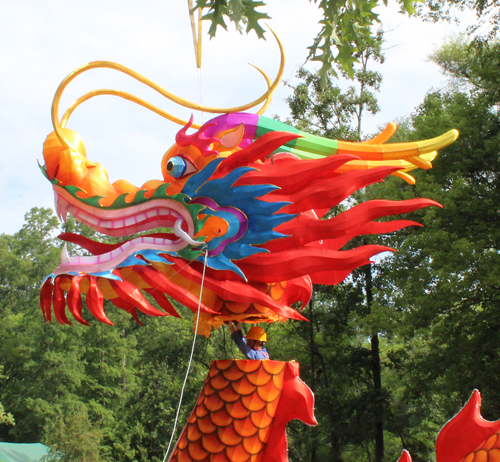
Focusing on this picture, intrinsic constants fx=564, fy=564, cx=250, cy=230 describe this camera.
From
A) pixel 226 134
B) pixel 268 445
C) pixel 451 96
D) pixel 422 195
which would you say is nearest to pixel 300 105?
pixel 451 96

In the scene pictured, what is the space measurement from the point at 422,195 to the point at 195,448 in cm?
920

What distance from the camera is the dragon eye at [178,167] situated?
213 inches

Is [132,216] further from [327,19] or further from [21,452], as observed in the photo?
[21,452]

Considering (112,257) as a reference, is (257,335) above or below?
below

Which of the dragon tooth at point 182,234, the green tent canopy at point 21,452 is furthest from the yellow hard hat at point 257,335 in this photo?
the green tent canopy at point 21,452

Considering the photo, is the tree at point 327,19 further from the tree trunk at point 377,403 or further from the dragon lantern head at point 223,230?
the tree trunk at point 377,403

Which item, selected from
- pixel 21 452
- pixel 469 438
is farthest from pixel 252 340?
pixel 21 452

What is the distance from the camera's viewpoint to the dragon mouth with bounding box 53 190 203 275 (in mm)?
5152

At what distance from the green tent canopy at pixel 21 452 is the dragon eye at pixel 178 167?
12.5 m

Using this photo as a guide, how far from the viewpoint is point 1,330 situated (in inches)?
868

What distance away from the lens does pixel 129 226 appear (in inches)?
214

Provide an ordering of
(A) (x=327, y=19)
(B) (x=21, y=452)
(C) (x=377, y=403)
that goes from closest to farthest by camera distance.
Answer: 1. (A) (x=327, y=19)
2. (C) (x=377, y=403)
3. (B) (x=21, y=452)

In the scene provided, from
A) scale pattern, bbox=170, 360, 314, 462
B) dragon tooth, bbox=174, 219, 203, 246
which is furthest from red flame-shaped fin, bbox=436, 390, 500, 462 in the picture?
dragon tooth, bbox=174, 219, 203, 246

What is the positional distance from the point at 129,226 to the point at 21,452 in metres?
13.4
